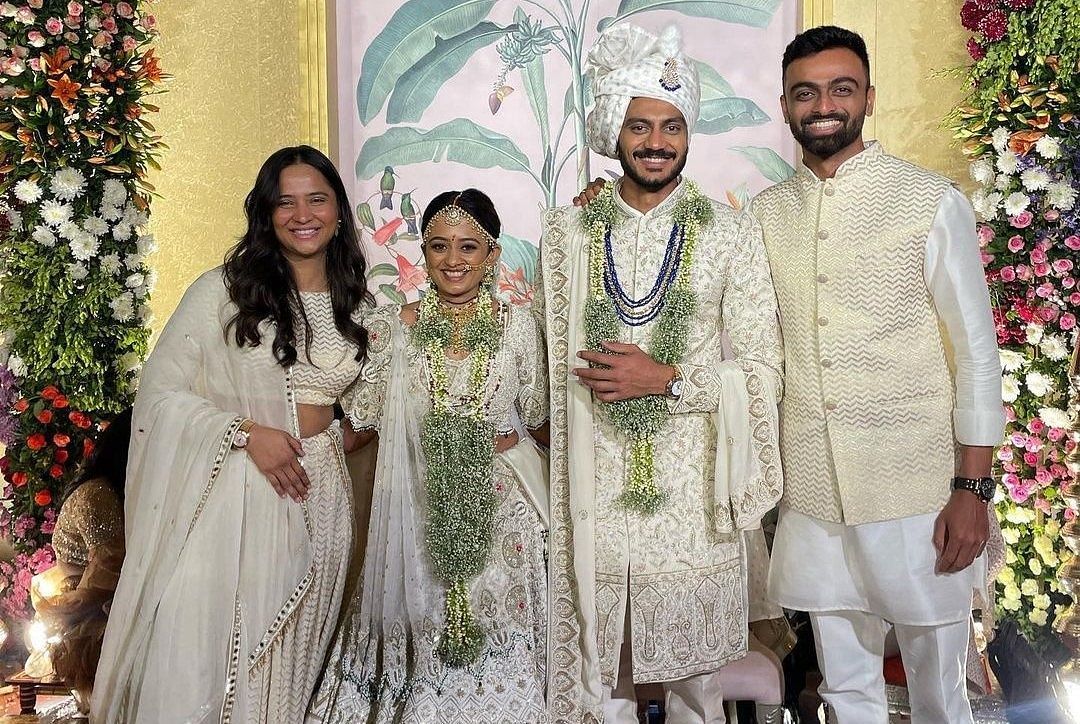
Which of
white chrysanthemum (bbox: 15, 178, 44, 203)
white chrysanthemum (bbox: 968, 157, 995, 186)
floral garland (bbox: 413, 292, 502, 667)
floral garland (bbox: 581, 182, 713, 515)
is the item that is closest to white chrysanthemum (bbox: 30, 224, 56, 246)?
white chrysanthemum (bbox: 15, 178, 44, 203)

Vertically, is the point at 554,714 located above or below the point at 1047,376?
below

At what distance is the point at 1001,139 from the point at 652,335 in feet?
7.65

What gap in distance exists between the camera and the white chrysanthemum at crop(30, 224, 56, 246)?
150 inches

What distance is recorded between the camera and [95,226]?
3.90 m

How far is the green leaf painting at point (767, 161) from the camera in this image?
495cm

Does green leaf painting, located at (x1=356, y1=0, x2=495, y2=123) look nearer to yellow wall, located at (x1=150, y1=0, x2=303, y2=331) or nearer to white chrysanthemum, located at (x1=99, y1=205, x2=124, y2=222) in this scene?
yellow wall, located at (x1=150, y1=0, x2=303, y2=331)

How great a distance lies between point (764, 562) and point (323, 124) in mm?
3230

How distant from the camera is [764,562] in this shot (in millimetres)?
2887

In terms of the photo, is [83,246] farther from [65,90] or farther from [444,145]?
[444,145]

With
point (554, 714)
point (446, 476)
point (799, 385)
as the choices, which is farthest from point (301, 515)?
point (799, 385)

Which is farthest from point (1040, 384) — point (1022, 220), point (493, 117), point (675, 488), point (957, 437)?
point (493, 117)

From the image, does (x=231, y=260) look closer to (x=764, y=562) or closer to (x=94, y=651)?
(x=94, y=651)

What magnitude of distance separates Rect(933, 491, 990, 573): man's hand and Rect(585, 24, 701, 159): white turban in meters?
1.19

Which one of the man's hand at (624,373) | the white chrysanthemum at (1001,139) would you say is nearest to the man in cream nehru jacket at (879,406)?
the man's hand at (624,373)
